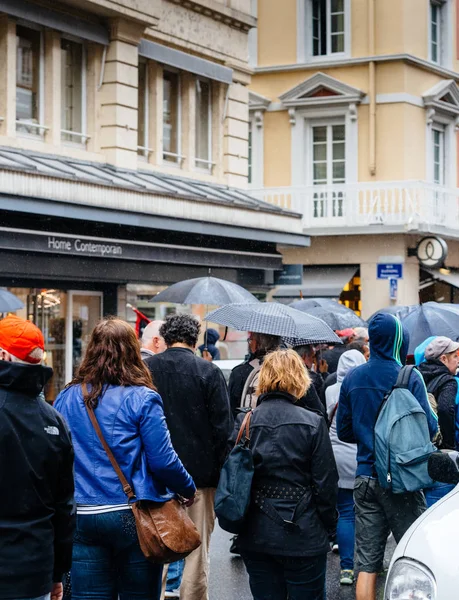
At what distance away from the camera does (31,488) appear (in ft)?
15.8

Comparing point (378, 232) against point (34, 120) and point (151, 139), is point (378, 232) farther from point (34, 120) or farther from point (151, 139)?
point (34, 120)

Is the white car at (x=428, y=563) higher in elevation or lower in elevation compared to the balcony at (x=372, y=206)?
lower

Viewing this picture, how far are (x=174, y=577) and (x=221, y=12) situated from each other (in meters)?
15.0

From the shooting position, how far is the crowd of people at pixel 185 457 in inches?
192

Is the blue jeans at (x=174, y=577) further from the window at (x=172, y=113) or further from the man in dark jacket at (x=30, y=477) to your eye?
the window at (x=172, y=113)

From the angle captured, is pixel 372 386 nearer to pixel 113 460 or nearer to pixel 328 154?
pixel 113 460

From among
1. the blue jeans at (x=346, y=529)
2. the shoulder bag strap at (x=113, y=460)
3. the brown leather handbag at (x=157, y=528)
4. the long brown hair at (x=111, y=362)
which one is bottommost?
the blue jeans at (x=346, y=529)

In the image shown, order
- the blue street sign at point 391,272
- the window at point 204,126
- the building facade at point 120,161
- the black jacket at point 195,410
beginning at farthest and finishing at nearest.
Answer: the blue street sign at point 391,272, the window at point 204,126, the building facade at point 120,161, the black jacket at point 195,410

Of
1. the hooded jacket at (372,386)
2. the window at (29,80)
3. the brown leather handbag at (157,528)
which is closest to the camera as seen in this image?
the brown leather handbag at (157,528)

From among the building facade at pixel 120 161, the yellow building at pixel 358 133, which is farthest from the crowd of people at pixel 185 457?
the yellow building at pixel 358 133

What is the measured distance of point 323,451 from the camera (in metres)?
6.18

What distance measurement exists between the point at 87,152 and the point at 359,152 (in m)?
12.2

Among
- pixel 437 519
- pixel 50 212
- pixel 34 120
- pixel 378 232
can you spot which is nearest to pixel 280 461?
pixel 437 519

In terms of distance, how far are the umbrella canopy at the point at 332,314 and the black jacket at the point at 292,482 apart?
8.79 metres
